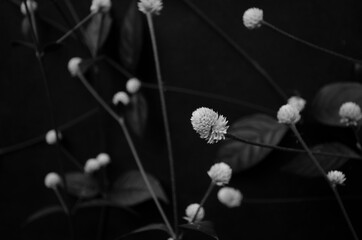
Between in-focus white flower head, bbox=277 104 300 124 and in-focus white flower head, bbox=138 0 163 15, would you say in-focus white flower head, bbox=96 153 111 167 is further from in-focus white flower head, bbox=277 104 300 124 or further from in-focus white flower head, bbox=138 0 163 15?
in-focus white flower head, bbox=277 104 300 124

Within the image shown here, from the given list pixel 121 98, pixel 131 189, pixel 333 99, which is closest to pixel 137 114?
pixel 121 98

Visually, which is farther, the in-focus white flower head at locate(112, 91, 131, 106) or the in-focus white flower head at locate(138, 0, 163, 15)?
the in-focus white flower head at locate(112, 91, 131, 106)

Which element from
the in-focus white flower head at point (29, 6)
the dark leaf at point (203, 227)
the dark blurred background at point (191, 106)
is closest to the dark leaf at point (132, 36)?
the dark blurred background at point (191, 106)

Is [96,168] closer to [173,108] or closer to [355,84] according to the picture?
[173,108]

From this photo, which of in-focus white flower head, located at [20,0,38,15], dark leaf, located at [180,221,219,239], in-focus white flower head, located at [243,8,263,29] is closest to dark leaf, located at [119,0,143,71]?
in-focus white flower head, located at [20,0,38,15]

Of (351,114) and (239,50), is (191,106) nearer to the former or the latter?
(239,50)
